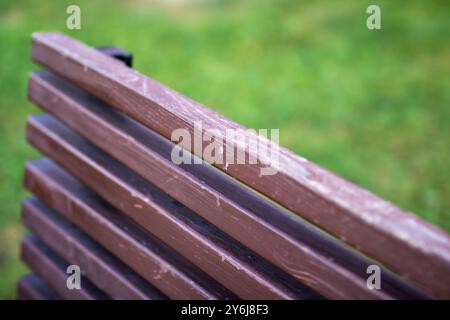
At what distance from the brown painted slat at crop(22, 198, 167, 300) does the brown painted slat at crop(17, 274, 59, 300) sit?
0.84 ft

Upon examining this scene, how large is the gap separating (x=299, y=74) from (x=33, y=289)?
16.0 ft

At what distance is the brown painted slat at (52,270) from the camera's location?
2257 millimetres

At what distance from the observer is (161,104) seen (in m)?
1.73

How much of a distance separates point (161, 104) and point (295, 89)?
16.3 ft

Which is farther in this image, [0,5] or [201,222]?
[0,5]

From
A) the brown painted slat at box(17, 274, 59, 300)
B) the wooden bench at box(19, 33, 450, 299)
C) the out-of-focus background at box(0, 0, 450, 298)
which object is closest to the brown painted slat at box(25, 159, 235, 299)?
the wooden bench at box(19, 33, 450, 299)

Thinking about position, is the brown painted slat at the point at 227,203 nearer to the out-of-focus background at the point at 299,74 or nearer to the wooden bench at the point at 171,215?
the wooden bench at the point at 171,215

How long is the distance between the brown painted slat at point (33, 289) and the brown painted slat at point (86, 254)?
10.1 inches

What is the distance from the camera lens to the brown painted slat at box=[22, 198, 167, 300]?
2.04 meters

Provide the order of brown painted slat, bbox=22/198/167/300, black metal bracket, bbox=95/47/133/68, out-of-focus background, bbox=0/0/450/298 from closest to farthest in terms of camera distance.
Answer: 1. brown painted slat, bbox=22/198/167/300
2. black metal bracket, bbox=95/47/133/68
3. out-of-focus background, bbox=0/0/450/298

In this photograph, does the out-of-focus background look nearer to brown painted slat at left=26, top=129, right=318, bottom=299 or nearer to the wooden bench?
the wooden bench
